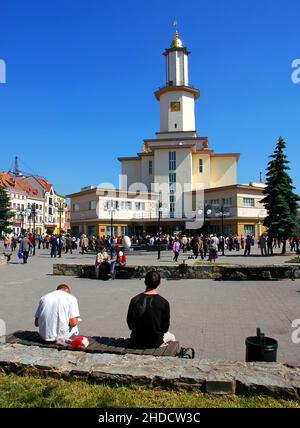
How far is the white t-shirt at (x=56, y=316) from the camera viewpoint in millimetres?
5758

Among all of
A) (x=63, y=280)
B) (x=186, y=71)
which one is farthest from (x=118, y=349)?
(x=186, y=71)

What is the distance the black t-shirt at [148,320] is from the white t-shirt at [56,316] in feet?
3.58

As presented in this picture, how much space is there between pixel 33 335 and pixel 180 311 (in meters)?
4.64

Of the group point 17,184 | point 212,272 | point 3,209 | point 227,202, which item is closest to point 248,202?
point 227,202

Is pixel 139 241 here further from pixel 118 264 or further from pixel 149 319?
pixel 149 319

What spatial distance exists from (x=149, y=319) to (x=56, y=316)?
58.5 inches

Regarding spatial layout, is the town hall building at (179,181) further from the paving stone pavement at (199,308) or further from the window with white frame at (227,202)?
the paving stone pavement at (199,308)

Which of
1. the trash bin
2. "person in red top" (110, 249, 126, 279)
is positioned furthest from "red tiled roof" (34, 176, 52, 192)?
the trash bin

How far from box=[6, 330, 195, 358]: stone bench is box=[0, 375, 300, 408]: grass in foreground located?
767 mm

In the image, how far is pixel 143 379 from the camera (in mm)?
4406

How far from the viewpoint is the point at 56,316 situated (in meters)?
5.77

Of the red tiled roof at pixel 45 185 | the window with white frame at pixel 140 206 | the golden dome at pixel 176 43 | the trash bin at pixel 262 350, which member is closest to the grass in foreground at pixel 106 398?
the trash bin at pixel 262 350

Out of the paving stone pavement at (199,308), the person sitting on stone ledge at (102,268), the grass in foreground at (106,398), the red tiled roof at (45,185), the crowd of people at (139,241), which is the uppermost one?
the red tiled roof at (45,185)
